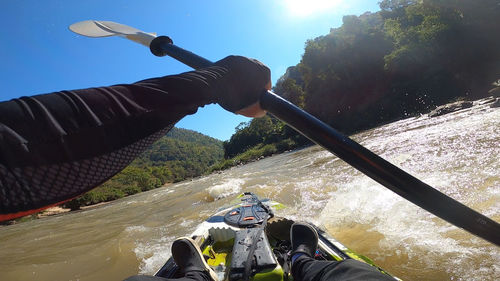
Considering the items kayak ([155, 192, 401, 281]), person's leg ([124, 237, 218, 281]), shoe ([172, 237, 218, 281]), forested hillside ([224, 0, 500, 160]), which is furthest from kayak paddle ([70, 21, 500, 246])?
A: forested hillside ([224, 0, 500, 160])

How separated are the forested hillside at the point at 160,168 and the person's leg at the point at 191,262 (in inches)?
34.2

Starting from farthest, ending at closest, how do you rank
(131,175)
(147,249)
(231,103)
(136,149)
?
1. (131,175)
2. (147,249)
3. (231,103)
4. (136,149)

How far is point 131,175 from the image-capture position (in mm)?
34781

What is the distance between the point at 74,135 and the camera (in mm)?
457

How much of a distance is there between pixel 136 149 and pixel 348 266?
1288mm

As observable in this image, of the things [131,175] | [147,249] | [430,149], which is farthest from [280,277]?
[131,175]

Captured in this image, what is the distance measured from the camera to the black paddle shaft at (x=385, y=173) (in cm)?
69

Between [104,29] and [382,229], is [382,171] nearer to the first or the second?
[104,29]

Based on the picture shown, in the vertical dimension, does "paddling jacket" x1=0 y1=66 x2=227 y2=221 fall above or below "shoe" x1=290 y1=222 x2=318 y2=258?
above

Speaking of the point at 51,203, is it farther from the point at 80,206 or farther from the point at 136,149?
the point at 80,206

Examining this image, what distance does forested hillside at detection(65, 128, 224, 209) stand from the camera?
23263 mm

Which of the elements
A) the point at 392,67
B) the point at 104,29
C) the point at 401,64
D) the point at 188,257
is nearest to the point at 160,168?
the point at 392,67

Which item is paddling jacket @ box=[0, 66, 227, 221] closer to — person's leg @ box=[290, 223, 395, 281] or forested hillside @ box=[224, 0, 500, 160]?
person's leg @ box=[290, 223, 395, 281]

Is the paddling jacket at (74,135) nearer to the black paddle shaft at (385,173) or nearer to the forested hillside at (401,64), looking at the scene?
the black paddle shaft at (385,173)
